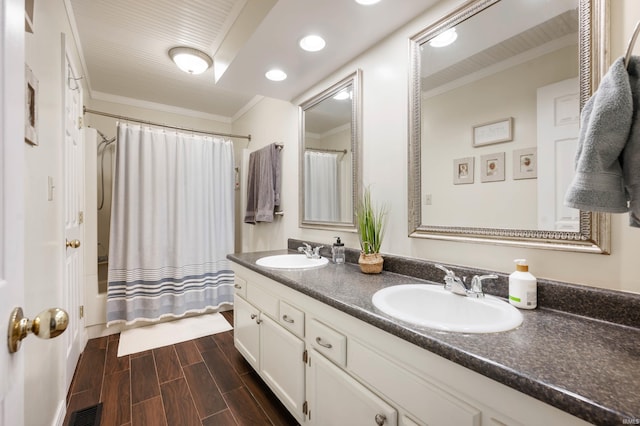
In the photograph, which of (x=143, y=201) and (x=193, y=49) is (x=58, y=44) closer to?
(x=193, y=49)

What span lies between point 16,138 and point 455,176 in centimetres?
137

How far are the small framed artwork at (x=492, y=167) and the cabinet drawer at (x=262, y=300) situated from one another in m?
1.13

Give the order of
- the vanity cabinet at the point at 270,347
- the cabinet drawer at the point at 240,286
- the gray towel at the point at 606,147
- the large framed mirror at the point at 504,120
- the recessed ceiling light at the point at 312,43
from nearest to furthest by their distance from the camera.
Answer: the gray towel at the point at 606,147, the large framed mirror at the point at 504,120, the vanity cabinet at the point at 270,347, the recessed ceiling light at the point at 312,43, the cabinet drawer at the point at 240,286

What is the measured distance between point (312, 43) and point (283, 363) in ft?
5.67

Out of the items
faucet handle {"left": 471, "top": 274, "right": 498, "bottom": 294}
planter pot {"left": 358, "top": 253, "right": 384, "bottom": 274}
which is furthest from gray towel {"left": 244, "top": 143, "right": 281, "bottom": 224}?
faucet handle {"left": 471, "top": 274, "right": 498, "bottom": 294}

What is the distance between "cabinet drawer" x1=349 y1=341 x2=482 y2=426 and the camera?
0.68 m

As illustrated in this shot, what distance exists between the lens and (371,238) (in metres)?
1.47

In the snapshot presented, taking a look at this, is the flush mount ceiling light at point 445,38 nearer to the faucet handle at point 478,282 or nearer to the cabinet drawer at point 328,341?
the faucet handle at point 478,282

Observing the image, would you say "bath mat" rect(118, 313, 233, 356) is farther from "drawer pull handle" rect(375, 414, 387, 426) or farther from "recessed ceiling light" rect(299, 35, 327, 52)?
"recessed ceiling light" rect(299, 35, 327, 52)

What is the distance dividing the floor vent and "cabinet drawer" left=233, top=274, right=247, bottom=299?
93cm

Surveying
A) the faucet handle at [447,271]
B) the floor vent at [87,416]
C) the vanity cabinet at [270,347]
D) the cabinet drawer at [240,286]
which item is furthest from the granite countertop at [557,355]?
the floor vent at [87,416]

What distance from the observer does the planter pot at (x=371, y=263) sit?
1.41 m

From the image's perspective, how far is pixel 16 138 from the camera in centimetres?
52

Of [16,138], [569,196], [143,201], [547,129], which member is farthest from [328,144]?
[143,201]
